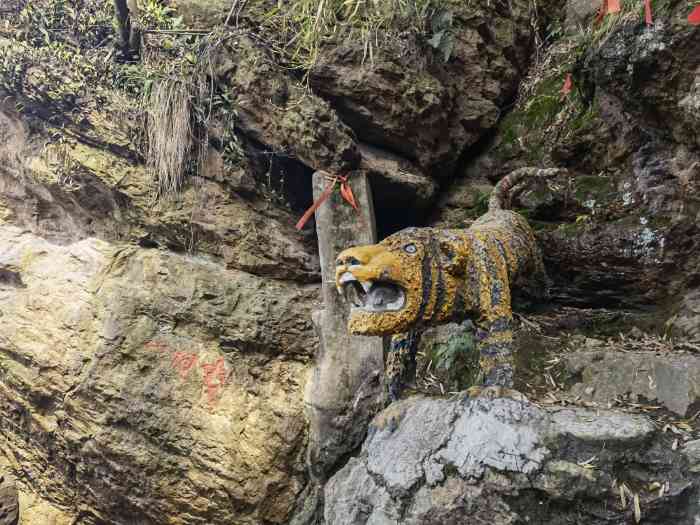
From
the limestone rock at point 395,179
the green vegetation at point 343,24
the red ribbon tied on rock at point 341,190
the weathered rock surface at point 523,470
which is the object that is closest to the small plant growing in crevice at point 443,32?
the green vegetation at point 343,24

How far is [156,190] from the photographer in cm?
357

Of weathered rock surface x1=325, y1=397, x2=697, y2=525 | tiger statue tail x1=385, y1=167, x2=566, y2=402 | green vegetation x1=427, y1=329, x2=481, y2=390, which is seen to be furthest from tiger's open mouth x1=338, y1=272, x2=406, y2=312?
green vegetation x1=427, y1=329, x2=481, y2=390

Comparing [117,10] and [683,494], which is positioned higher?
[117,10]

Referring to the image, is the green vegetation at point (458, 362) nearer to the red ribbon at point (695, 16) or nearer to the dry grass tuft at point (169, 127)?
the red ribbon at point (695, 16)

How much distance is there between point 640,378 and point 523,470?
0.89 meters

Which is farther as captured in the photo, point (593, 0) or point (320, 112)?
point (593, 0)

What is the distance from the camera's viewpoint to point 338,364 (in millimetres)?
3111

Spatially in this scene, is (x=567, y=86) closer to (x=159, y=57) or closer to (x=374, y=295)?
(x=374, y=295)

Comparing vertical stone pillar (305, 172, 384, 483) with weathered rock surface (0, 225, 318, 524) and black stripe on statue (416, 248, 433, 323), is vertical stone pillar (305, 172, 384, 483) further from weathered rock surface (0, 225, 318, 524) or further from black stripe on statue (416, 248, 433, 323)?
black stripe on statue (416, 248, 433, 323)

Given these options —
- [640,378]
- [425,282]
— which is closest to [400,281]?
[425,282]

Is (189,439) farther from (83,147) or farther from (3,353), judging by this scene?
(83,147)

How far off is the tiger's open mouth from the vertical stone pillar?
102 cm

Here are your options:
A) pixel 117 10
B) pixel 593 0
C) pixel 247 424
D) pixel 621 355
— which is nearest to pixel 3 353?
pixel 247 424

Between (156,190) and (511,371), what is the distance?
2728 millimetres
